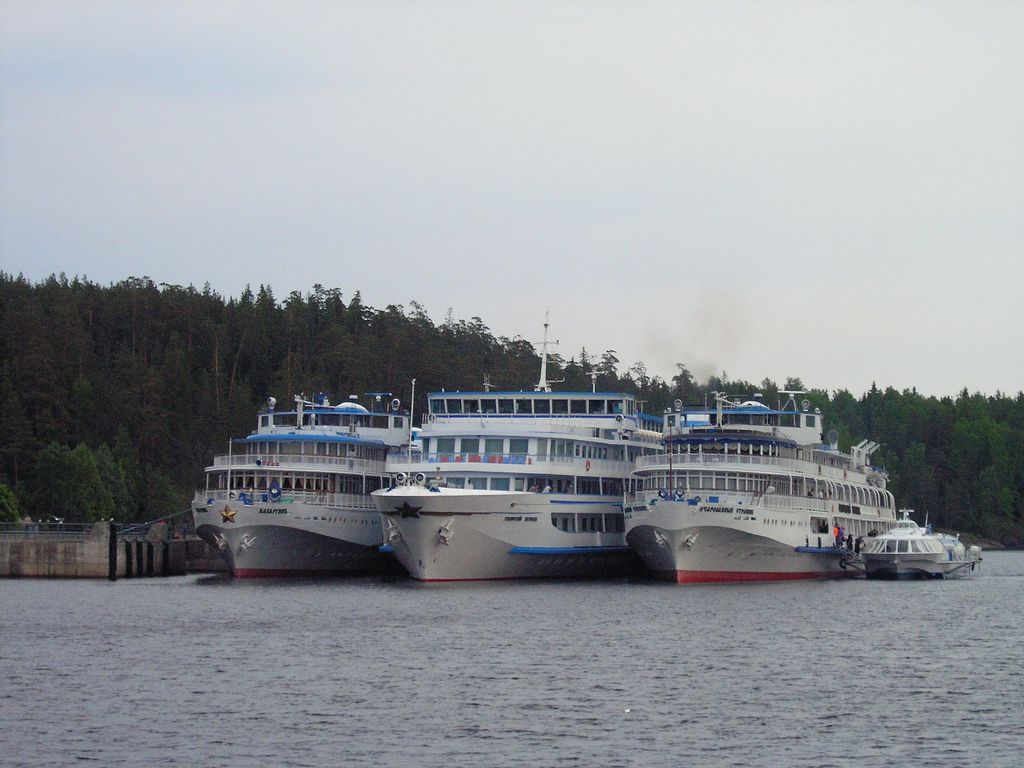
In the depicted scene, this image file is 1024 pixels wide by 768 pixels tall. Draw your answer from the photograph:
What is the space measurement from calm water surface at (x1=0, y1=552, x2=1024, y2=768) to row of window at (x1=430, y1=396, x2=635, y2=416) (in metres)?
18.4

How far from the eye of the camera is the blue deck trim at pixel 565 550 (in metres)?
76.9

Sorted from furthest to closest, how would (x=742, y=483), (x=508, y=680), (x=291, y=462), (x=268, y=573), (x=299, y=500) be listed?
(x=291, y=462)
(x=268, y=573)
(x=299, y=500)
(x=742, y=483)
(x=508, y=680)

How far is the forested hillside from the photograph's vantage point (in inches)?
4584

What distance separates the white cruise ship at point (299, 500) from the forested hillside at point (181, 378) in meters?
22.5

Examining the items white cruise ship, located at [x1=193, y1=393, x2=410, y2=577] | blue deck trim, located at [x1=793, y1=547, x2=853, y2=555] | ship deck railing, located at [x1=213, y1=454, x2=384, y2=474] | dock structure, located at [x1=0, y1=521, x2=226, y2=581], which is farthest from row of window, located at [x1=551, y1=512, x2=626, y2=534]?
dock structure, located at [x1=0, y1=521, x2=226, y2=581]

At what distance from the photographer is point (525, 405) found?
85.9 metres

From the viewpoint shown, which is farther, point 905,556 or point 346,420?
point 346,420

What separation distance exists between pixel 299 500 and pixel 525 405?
14.1 m

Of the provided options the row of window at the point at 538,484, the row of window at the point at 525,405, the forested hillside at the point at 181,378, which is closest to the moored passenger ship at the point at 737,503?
the row of window at the point at 538,484

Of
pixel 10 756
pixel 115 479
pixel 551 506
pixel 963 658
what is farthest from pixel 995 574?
pixel 10 756

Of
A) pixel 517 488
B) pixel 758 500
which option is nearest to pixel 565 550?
pixel 517 488

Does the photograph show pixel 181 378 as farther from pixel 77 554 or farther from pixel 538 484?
pixel 538 484

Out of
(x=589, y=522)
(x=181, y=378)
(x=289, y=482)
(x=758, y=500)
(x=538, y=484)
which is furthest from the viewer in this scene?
(x=181, y=378)

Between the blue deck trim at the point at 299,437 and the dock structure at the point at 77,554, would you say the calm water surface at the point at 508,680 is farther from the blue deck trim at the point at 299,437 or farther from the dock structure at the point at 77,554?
the blue deck trim at the point at 299,437
